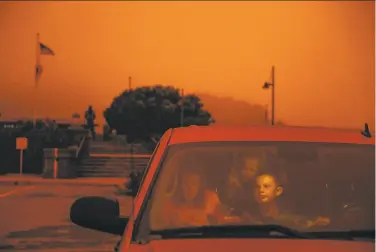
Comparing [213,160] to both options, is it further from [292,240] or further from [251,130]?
[292,240]

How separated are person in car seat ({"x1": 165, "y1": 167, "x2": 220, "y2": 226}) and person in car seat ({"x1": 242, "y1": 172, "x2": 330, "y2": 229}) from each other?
0.22 metres

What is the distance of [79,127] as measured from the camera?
7406 centimetres

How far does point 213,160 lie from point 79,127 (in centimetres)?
7072

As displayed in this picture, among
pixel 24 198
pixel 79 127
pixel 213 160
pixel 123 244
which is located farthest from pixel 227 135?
pixel 79 127

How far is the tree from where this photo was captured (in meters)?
102

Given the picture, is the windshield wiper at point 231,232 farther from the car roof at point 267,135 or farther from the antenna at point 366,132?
the antenna at point 366,132

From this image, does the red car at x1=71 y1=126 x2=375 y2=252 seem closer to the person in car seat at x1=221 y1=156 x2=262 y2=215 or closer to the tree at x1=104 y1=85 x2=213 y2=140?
the person in car seat at x1=221 y1=156 x2=262 y2=215

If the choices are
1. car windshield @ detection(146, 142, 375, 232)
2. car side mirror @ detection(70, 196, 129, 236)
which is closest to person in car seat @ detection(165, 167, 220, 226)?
car windshield @ detection(146, 142, 375, 232)

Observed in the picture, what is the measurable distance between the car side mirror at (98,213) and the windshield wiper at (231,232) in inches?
27.2

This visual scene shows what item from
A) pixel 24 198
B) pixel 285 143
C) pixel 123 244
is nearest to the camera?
pixel 123 244

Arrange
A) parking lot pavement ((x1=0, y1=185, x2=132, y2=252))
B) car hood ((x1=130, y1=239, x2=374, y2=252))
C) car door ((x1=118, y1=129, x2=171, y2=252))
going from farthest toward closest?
parking lot pavement ((x1=0, y1=185, x2=132, y2=252)) < car door ((x1=118, y1=129, x2=171, y2=252)) < car hood ((x1=130, y1=239, x2=374, y2=252))

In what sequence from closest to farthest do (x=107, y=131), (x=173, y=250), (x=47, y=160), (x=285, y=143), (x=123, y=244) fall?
(x=173, y=250)
(x=123, y=244)
(x=285, y=143)
(x=47, y=160)
(x=107, y=131)

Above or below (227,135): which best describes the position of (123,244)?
below

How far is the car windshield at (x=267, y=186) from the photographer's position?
3.76 m
